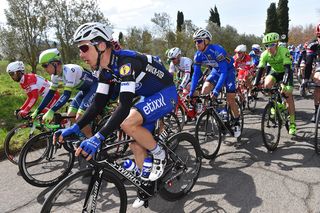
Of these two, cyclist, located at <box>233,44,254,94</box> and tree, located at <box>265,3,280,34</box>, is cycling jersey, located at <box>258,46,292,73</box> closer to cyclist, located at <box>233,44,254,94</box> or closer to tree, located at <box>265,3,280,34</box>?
cyclist, located at <box>233,44,254,94</box>

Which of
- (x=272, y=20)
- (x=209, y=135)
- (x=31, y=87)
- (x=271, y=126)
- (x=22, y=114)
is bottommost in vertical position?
(x=209, y=135)

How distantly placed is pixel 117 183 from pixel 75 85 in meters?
2.77

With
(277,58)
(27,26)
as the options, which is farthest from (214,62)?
(27,26)

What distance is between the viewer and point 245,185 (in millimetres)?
4152

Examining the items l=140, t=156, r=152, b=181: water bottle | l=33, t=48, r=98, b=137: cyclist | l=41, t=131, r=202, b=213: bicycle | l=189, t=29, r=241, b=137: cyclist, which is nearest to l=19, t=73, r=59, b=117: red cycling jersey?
l=33, t=48, r=98, b=137: cyclist

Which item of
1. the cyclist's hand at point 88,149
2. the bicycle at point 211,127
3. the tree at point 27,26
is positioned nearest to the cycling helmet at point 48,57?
the bicycle at point 211,127

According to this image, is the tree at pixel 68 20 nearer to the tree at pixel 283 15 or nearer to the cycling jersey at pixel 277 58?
the cycling jersey at pixel 277 58

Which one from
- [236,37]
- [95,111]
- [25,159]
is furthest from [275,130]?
[236,37]

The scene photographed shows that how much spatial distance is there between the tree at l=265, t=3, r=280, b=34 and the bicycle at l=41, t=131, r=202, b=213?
47.3m

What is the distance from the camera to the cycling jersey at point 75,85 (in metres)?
5.02

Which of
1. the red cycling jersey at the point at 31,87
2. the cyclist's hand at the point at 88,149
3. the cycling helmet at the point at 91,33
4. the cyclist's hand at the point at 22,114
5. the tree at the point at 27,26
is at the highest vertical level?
the tree at the point at 27,26

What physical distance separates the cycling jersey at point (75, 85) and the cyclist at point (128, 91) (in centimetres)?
183

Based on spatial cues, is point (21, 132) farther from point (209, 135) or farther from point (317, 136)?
point (317, 136)

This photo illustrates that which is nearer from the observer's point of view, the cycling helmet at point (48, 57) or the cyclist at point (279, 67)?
the cycling helmet at point (48, 57)
